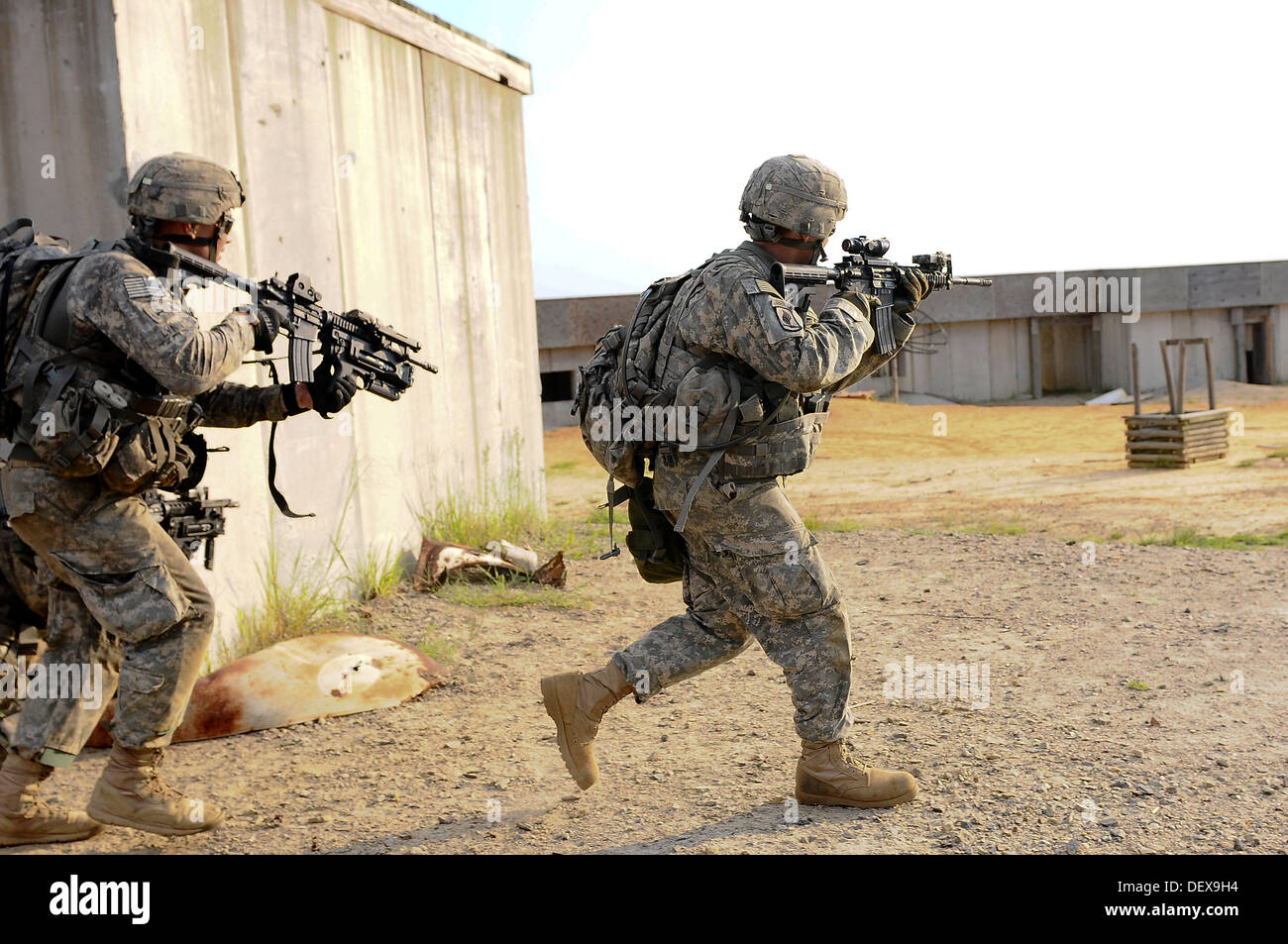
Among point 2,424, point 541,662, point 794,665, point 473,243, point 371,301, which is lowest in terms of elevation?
point 541,662

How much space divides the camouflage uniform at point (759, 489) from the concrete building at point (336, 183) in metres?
2.61

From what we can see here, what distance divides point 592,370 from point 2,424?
5.86 feet

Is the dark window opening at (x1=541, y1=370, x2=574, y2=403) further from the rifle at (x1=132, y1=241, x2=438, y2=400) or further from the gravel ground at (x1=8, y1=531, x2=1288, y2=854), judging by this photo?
the rifle at (x1=132, y1=241, x2=438, y2=400)

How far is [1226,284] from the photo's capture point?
72.7 feet

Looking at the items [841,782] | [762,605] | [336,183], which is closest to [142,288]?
[762,605]

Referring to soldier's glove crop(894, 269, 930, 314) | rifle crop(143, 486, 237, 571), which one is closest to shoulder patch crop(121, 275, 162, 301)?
rifle crop(143, 486, 237, 571)

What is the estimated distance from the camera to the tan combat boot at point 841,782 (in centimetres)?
361

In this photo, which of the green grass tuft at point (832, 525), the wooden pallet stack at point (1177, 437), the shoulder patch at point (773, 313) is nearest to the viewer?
the shoulder patch at point (773, 313)

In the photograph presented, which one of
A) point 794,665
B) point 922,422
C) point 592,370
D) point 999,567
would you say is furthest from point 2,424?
point 922,422

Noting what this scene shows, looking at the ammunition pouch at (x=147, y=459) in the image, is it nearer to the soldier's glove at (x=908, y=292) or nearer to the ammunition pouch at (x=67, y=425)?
the ammunition pouch at (x=67, y=425)

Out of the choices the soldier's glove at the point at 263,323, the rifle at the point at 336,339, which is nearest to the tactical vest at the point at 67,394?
the soldier's glove at the point at 263,323

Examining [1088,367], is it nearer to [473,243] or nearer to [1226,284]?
[1226,284]

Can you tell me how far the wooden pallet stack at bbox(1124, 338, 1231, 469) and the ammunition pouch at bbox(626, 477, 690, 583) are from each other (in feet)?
34.4
